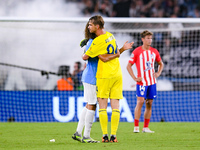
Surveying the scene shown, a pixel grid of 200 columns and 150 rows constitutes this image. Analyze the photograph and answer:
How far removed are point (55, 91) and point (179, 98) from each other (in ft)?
10.6

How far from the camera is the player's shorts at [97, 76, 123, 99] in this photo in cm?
599

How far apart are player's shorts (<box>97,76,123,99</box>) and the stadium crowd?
994cm

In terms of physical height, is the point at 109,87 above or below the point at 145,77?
below

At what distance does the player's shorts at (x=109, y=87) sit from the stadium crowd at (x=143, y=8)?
32.6 feet

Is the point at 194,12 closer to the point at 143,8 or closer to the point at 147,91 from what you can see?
the point at 143,8

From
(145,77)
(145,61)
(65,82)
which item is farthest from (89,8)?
(145,77)

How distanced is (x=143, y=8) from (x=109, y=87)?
1085 cm

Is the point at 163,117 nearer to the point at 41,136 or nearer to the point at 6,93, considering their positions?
the point at 6,93

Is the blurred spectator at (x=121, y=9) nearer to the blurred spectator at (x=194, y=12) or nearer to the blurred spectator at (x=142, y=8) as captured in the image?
the blurred spectator at (x=142, y=8)

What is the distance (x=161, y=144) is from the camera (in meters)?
5.87

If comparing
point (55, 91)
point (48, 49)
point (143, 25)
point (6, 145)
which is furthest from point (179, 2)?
point (6, 145)

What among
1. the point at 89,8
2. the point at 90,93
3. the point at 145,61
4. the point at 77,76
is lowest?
the point at 90,93

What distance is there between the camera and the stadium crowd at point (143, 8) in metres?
15.9

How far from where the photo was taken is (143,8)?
16438mm
